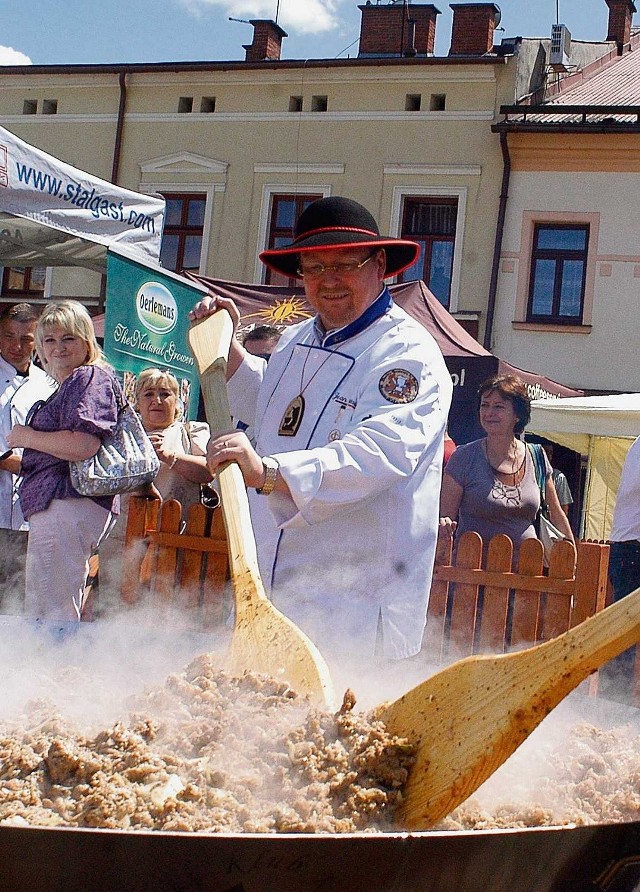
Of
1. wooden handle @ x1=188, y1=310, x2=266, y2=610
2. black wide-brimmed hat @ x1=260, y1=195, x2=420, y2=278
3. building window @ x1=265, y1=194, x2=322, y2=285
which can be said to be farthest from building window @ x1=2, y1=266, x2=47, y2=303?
black wide-brimmed hat @ x1=260, y1=195, x2=420, y2=278

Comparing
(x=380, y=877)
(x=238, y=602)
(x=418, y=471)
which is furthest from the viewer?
(x=418, y=471)

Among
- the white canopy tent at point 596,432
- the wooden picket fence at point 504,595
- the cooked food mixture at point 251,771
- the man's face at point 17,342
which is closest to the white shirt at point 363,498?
the cooked food mixture at point 251,771

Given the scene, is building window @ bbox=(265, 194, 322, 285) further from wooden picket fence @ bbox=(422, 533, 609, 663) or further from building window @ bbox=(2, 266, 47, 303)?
wooden picket fence @ bbox=(422, 533, 609, 663)

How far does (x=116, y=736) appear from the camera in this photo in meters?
1.51

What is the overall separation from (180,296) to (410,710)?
5.14 m

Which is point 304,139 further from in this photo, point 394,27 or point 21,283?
point 21,283

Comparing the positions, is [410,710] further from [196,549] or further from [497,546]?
[196,549]

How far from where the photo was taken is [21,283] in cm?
1842

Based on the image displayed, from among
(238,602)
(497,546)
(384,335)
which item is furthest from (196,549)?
(238,602)

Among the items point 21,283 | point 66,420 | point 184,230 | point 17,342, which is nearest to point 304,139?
point 184,230

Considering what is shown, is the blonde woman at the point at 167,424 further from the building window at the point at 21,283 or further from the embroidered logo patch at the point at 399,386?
the building window at the point at 21,283

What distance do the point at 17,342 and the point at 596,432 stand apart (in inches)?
233

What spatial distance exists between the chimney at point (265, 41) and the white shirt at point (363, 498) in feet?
56.0

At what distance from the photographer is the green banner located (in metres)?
5.88
